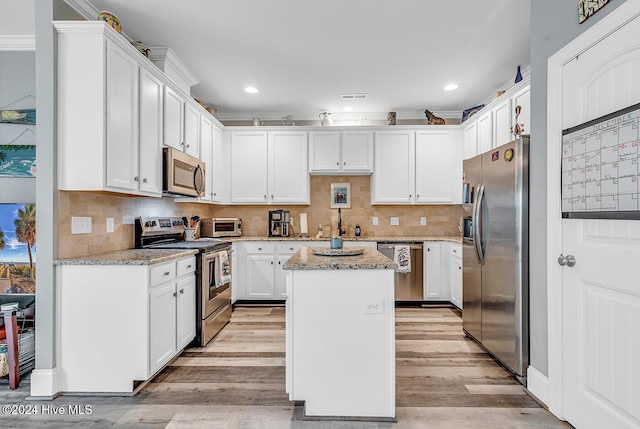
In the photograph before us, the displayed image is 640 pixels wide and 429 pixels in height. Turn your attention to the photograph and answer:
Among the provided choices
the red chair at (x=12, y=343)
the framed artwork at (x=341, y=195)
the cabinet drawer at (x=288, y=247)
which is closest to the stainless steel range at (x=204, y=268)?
the cabinet drawer at (x=288, y=247)

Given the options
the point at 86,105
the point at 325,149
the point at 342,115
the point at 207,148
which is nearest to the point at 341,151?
the point at 325,149

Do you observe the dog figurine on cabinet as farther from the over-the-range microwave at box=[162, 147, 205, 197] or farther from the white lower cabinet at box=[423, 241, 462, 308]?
the over-the-range microwave at box=[162, 147, 205, 197]

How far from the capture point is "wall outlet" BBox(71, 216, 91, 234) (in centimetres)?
232

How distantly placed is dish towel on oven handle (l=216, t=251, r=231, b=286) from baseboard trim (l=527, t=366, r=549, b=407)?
2670 millimetres

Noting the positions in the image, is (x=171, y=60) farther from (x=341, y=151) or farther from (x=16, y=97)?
(x=341, y=151)

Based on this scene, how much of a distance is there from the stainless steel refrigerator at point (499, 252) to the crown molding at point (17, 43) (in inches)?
153

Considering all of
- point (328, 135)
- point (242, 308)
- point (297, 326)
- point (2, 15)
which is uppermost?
point (2, 15)

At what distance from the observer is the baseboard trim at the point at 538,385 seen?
6.80 ft

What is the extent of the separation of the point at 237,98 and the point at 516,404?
420 cm

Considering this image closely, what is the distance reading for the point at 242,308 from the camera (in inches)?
172

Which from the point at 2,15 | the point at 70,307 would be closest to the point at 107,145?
the point at 70,307

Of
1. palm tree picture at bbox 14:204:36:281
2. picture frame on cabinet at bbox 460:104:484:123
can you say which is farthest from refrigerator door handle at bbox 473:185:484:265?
palm tree picture at bbox 14:204:36:281

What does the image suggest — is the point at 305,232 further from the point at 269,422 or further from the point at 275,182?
the point at 269,422

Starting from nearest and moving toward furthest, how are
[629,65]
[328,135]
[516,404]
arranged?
[629,65] → [516,404] → [328,135]
